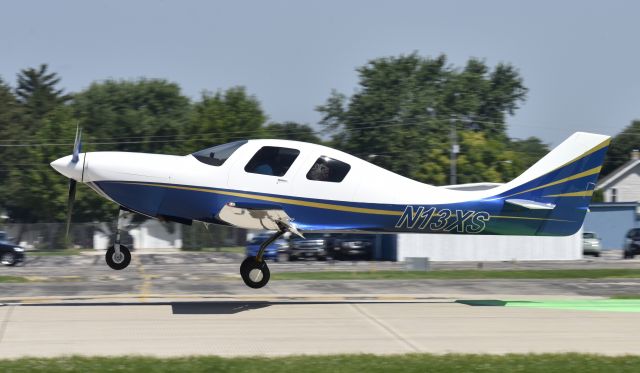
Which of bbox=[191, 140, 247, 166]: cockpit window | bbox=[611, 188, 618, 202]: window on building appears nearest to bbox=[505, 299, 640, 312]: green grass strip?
bbox=[191, 140, 247, 166]: cockpit window

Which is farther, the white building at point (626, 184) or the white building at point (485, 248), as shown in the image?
the white building at point (626, 184)

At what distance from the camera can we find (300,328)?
14.0 m

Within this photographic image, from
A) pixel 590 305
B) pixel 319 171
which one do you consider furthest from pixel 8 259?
pixel 590 305

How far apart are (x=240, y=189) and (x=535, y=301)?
253 inches

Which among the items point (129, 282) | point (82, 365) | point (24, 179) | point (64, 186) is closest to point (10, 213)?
point (24, 179)

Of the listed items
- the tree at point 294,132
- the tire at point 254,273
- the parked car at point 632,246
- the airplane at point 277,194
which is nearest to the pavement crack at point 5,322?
the airplane at point 277,194

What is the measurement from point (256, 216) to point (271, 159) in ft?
3.53

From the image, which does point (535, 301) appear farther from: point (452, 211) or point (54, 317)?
point (54, 317)

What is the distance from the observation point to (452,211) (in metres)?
16.9

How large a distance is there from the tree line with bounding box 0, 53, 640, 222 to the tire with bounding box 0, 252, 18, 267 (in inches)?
939

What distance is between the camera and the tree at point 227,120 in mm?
65438

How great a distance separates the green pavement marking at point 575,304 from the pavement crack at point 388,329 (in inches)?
96.9

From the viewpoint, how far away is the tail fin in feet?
57.0

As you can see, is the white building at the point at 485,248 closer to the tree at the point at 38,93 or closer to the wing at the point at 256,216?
the wing at the point at 256,216
